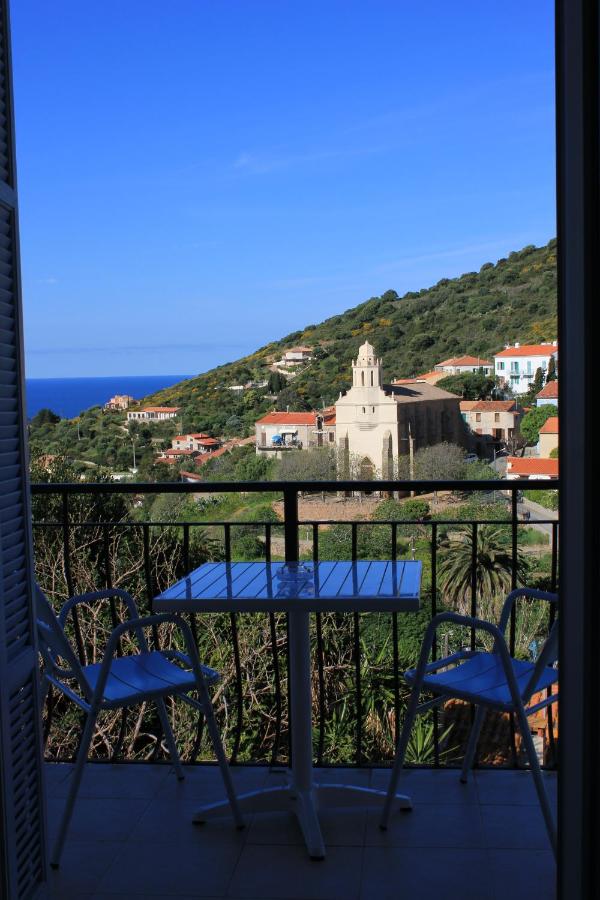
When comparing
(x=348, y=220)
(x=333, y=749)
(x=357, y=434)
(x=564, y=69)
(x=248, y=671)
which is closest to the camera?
(x=564, y=69)

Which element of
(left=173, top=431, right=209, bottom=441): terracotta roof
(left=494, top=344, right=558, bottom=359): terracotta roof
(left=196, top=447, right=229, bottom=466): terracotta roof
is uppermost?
(left=494, top=344, right=558, bottom=359): terracotta roof

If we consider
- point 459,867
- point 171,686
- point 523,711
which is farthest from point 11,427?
point 459,867

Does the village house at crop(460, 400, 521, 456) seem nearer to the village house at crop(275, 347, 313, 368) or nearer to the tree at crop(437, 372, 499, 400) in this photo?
the tree at crop(437, 372, 499, 400)

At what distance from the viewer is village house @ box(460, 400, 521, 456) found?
26391mm

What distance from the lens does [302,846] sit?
8.27ft

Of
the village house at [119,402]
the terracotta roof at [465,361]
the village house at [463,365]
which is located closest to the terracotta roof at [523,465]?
the village house at [463,365]

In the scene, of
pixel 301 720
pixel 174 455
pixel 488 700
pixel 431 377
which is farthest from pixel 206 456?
pixel 488 700

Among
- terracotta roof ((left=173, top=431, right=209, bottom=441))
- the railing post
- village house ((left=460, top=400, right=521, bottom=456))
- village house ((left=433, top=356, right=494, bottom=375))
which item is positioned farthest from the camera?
village house ((left=433, top=356, right=494, bottom=375))

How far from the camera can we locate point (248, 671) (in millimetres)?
12492

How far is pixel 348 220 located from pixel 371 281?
273 cm

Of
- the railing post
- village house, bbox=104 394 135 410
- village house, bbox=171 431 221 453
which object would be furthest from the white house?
the railing post

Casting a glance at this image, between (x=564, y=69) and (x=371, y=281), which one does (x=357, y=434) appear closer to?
(x=371, y=281)

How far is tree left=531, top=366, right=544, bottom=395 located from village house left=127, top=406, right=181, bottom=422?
34.7ft

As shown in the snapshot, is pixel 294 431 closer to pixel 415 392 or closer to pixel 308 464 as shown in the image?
pixel 308 464
